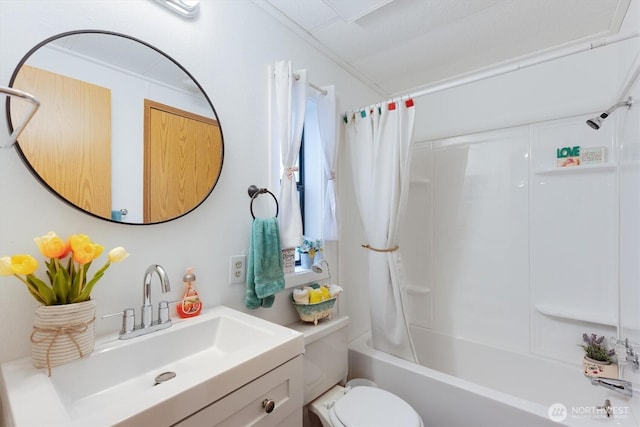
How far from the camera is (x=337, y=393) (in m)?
1.44

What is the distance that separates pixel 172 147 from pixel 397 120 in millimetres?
1230

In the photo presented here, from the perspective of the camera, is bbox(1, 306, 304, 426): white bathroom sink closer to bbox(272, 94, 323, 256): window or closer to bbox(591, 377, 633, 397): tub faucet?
bbox(272, 94, 323, 256): window

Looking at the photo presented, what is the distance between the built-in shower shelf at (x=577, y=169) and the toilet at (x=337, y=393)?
163 centimetres

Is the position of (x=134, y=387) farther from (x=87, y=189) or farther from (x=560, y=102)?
(x=560, y=102)

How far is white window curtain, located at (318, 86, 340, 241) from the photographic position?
1673mm

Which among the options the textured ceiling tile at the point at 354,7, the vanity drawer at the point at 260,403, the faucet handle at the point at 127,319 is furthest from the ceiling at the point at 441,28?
the vanity drawer at the point at 260,403

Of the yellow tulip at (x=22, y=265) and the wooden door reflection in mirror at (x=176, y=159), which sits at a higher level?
the wooden door reflection in mirror at (x=176, y=159)

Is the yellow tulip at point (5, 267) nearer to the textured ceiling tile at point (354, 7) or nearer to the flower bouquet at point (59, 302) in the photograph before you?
the flower bouquet at point (59, 302)

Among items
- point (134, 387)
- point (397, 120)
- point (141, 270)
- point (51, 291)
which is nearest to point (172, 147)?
point (141, 270)

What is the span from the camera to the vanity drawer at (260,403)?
2.22ft

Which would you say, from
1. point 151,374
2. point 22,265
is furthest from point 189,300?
point 22,265

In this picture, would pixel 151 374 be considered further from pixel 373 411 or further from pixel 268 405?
pixel 373 411

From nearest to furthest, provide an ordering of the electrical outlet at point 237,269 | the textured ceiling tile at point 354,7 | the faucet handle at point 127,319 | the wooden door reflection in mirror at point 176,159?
1. the faucet handle at point 127,319
2. the wooden door reflection in mirror at point 176,159
3. the electrical outlet at point 237,269
4. the textured ceiling tile at point 354,7

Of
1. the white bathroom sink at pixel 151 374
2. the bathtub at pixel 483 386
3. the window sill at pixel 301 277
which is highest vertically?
the window sill at pixel 301 277
